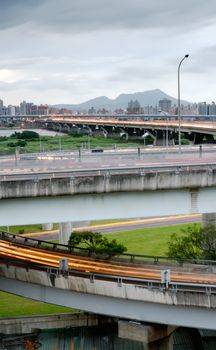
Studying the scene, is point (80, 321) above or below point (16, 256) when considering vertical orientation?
below

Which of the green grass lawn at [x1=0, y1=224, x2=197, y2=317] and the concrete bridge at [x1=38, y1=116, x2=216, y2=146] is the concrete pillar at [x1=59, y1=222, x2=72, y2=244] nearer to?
the green grass lawn at [x1=0, y1=224, x2=197, y2=317]

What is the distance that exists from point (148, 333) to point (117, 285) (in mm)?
2241

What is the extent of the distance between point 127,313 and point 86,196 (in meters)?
4.94

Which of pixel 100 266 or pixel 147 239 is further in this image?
pixel 147 239

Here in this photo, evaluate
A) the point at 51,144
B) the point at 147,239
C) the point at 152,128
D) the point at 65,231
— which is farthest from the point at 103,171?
the point at 152,128

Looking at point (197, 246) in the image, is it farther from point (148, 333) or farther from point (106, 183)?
point (106, 183)

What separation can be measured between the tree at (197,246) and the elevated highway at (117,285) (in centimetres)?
445

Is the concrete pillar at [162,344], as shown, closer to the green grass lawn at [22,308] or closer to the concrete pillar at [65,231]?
the green grass lawn at [22,308]

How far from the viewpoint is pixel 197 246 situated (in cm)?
3012

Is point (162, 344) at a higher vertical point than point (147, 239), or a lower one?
higher

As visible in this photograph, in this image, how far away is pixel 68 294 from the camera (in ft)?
74.9

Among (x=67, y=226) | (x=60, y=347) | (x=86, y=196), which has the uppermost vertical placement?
(x=86, y=196)

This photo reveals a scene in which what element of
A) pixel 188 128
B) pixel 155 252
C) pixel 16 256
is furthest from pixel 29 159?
pixel 188 128

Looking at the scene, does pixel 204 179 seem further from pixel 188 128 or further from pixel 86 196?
pixel 188 128
